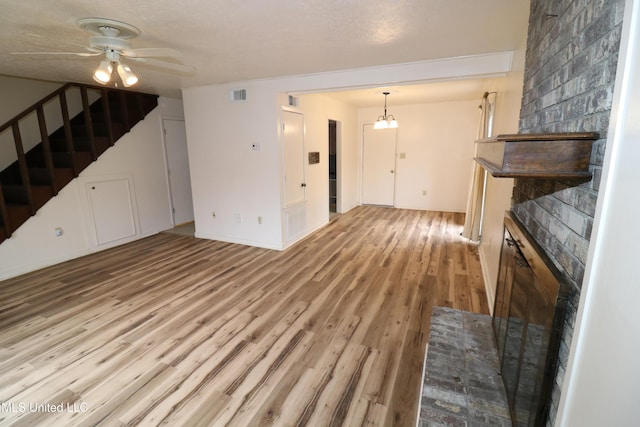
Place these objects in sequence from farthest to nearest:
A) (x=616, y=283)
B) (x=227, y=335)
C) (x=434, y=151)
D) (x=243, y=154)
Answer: (x=434, y=151) → (x=243, y=154) → (x=227, y=335) → (x=616, y=283)

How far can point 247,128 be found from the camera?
4.41 m

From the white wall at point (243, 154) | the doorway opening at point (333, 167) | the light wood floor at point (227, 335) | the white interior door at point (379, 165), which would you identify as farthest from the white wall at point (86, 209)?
the white interior door at point (379, 165)

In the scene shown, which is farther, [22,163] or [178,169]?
[178,169]

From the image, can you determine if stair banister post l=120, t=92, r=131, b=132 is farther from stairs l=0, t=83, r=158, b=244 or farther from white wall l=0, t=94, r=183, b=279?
white wall l=0, t=94, r=183, b=279

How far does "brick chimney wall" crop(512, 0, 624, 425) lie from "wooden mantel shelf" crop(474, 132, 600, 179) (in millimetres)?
34

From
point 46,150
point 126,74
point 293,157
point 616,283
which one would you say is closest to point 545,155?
point 616,283

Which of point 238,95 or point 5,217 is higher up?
point 238,95

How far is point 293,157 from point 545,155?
12.8 ft

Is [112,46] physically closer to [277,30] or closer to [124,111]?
[277,30]

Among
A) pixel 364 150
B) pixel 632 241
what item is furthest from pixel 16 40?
pixel 364 150

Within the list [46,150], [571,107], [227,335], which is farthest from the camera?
[46,150]

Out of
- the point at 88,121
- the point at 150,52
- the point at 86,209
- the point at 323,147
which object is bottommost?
the point at 86,209

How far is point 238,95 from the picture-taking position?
Result: 4.36 meters

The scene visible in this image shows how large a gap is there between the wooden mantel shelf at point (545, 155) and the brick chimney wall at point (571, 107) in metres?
0.03
